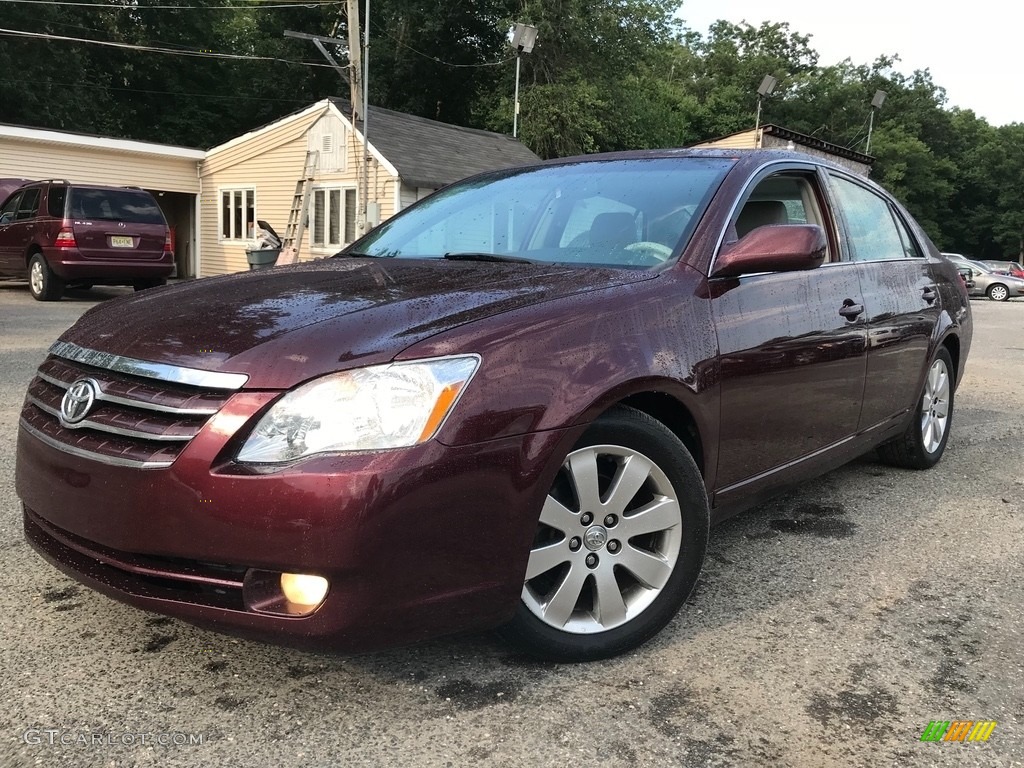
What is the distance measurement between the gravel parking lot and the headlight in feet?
2.34

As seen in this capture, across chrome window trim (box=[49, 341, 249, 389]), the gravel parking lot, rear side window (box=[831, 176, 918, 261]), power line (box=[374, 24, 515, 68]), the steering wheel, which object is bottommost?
the gravel parking lot

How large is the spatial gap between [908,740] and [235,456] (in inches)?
70.8

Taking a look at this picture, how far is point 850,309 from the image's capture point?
3506mm

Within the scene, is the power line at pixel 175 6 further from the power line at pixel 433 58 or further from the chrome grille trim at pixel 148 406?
the chrome grille trim at pixel 148 406

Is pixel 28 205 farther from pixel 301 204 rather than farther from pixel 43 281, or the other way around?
pixel 301 204

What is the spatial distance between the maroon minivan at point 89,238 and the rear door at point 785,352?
38.2ft

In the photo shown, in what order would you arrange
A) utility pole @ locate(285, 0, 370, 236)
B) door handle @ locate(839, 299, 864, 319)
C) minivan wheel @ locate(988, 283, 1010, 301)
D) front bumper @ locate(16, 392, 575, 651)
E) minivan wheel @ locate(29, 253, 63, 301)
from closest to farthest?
front bumper @ locate(16, 392, 575, 651) < door handle @ locate(839, 299, 864, 319) < minivan wheel @ locate(29, 253, 63, 301) < utility pole @ locate(285, 0, 370, 236) < minivan wheel @ locate(988, 283, 1010, 301)

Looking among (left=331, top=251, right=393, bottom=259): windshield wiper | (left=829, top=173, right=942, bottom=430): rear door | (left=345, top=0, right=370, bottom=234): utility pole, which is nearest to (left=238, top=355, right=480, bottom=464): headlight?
(left=331, top=251, right=393, bottom=259): windshield wiper

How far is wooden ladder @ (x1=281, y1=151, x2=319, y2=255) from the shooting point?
65.4 feet

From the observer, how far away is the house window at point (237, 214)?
21969mm

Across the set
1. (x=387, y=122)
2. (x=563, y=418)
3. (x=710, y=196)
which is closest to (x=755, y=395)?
(x=710, y=196)

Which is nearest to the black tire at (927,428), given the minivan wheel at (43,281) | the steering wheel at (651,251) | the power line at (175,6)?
the steering wheel at (651,251)

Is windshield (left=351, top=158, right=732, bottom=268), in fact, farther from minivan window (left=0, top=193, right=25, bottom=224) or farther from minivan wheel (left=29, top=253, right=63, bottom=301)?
minivan window (left=0, top=193, right=25, bottom=224)

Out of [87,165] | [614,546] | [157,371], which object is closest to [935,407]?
[614,546]
